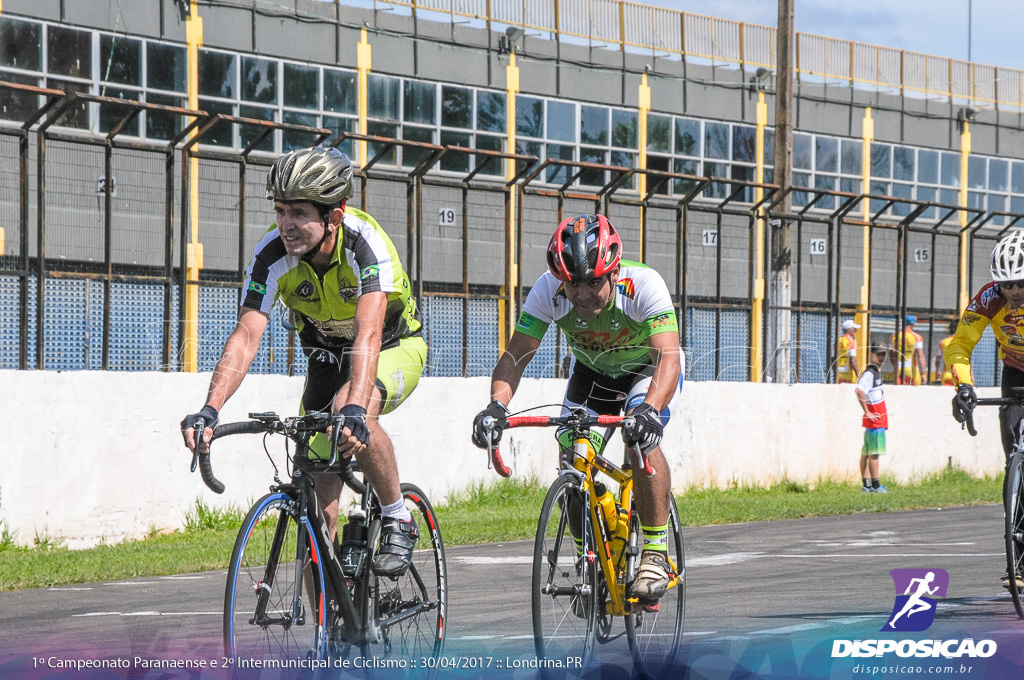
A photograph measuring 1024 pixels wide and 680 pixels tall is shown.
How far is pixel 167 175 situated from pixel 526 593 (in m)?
6.46

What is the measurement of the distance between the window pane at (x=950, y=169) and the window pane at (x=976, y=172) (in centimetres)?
54

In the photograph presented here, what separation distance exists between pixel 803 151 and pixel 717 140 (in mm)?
3426

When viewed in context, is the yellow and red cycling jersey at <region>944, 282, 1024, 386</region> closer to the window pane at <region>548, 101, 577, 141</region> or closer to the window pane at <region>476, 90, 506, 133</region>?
the window pane at <region>476, 90, 506, 133</region>

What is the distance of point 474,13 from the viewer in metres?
35.2

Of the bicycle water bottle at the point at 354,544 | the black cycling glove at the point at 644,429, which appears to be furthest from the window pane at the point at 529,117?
the bicycle water bottle at the point at 354,544

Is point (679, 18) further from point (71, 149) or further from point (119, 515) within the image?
point (119, 515)

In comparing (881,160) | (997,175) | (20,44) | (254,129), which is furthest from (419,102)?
(997,175)

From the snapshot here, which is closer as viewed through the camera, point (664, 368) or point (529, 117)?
point (664, 368)

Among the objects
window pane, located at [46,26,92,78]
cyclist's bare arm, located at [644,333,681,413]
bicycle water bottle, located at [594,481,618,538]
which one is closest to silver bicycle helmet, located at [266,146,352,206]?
cyclist's bare arm, located at [644,333,681,413]

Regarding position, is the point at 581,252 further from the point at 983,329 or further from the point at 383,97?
the point at 383,97

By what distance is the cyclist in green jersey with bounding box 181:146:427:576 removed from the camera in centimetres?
568

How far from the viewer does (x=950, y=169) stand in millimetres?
46500

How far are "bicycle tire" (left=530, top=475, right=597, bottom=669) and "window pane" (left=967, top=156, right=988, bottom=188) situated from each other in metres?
43.4

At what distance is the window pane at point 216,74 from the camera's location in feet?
98.3
